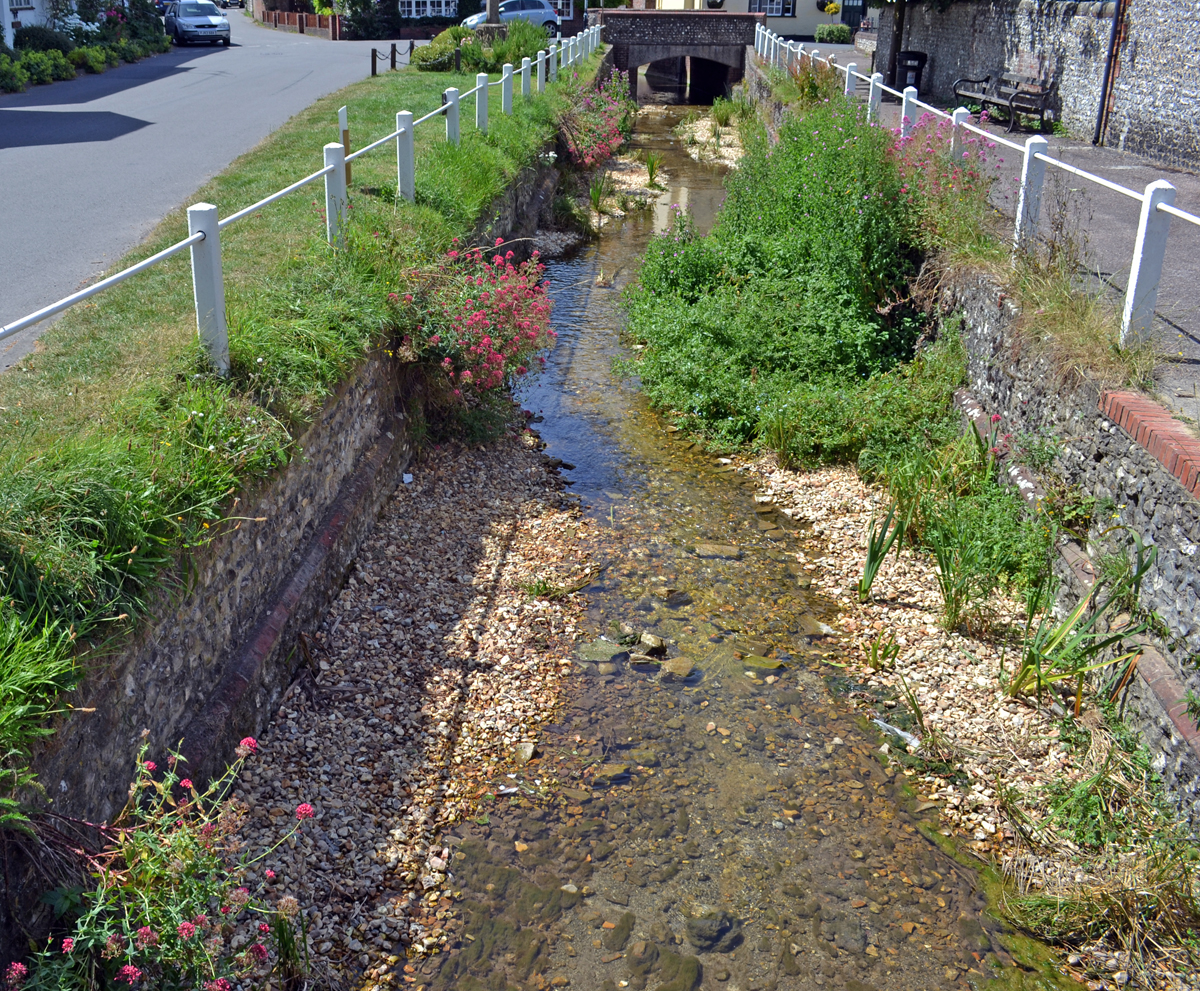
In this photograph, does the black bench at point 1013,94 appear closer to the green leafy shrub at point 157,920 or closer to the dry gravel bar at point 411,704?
the dry gravel bar at point 411,704

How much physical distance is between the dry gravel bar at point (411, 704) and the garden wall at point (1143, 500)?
9.97ft

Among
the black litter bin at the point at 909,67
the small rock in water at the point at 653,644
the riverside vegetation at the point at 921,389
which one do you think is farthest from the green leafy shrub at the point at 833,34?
the small rock in water at the point at 653,644

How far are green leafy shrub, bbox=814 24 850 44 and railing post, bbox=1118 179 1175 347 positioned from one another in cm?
4363

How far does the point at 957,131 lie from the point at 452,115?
6.14 meters

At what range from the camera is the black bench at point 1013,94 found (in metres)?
17.0

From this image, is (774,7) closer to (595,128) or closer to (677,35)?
(677,35)

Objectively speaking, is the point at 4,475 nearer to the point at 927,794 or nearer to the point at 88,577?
the point at 88,577

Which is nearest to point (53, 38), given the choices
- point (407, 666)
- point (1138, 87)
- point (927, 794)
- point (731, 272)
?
point (731, 272)

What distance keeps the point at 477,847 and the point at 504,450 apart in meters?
4.53

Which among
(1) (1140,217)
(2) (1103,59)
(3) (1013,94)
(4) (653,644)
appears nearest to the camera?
(1) (1140,217)

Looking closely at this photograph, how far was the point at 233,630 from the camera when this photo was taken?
190 inches

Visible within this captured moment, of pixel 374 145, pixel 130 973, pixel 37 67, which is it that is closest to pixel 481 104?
pixel 374 145

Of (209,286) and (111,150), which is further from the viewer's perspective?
(111,150)

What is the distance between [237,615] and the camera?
4.88 meters
